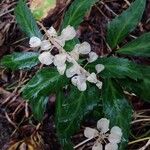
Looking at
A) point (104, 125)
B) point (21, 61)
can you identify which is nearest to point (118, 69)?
point (104, 125)

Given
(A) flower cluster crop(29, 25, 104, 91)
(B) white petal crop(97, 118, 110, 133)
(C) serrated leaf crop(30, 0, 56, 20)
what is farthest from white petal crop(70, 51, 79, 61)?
(C) serrated leaf crop(30, 0, 56, 20)

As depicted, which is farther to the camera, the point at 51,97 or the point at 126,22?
the point at 51,97

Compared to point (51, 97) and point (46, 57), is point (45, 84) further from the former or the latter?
point (51, 97)

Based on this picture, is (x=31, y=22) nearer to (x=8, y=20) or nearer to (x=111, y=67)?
(x=111, y=67)

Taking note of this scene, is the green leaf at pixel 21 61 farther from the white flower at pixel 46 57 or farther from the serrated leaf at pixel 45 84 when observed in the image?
the white flower at pixel 46 57

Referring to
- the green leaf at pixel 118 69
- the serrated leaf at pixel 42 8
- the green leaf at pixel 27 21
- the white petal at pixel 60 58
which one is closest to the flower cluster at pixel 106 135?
the green leaf at pixel 118 69

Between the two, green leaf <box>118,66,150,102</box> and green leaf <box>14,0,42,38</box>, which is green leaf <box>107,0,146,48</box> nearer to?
green leaf <box>118,66,150,102</box>

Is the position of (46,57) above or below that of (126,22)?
above
